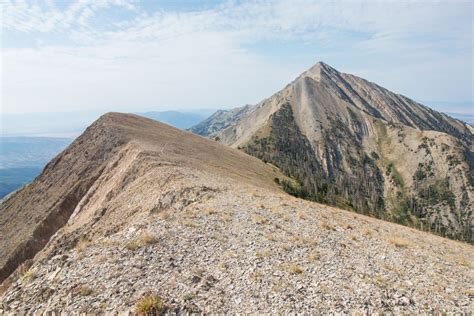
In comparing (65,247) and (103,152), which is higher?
(103,152)

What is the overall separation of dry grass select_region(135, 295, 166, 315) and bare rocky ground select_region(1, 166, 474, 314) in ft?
1.18

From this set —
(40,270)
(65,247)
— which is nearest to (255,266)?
(40,270)

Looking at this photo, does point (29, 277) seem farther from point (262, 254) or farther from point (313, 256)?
point (313, 256)

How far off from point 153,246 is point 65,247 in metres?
13.5

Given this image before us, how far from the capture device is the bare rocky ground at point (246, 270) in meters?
12.8

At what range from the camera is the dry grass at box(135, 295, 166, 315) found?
38.5 feet

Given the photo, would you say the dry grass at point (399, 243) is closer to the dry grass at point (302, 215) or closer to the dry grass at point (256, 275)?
the dry grass at point (302, 215)

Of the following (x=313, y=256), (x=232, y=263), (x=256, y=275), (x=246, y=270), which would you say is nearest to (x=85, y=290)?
(x=232, y=263)

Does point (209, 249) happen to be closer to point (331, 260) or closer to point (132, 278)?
point (132, 278)

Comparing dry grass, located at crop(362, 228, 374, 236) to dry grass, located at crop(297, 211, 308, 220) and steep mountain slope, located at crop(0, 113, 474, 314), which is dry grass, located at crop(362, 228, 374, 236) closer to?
steep mountain slope, located at crop(0, 113, 474, 314)

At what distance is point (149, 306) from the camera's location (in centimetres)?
1181

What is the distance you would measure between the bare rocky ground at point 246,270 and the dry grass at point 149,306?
36 cm

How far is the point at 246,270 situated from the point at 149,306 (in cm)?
504

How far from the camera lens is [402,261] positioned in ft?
58.4
